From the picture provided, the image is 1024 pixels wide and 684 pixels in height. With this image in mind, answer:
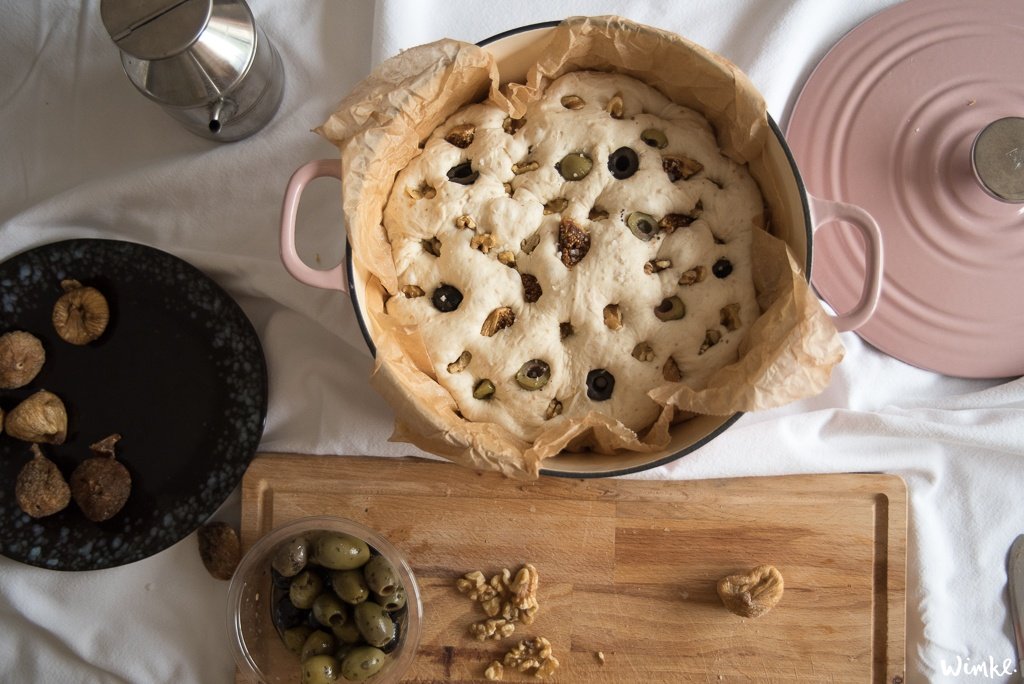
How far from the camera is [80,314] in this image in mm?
1085

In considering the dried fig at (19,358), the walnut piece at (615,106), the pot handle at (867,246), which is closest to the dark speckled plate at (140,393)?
the dried fig at (19,358)

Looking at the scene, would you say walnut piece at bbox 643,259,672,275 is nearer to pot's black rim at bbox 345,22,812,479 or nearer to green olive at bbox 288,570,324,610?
pot's black rim at bbox 345,22,812,479

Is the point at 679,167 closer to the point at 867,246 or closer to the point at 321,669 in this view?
the point at 867,246

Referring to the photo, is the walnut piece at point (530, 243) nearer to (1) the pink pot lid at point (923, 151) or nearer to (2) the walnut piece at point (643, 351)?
(2) the walnut piece at point (643, 351)

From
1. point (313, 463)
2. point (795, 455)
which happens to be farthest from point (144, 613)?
point (795, 455)

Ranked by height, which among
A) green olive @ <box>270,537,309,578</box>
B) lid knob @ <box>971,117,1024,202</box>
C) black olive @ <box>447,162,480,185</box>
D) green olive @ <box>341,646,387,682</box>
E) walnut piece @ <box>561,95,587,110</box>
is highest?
lid knob @ <box>971,117,1024,202</box>

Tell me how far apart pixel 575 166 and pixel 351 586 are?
580mm

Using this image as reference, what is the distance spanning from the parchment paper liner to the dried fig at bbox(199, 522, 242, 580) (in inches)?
12.7

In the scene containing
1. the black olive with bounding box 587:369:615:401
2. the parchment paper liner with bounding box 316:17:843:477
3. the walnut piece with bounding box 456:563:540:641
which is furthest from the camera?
the walnut piece with bounding box 456:563:540:641

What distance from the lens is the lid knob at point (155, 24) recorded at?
906mm

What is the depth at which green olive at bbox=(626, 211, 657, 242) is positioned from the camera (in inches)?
36.4

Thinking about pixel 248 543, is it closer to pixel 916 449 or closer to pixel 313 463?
pixel 313 463

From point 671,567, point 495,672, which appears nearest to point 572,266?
point 671,567
